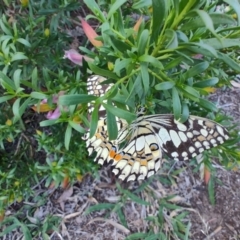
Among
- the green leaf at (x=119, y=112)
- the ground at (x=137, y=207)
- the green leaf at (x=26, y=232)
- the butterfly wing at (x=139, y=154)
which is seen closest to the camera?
the green leaf at (x=119, y=112)

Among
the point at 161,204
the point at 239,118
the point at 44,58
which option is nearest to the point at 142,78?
the point at 44,58

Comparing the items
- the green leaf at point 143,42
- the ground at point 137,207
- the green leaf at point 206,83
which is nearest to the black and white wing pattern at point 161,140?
the green leaf at point 206,83

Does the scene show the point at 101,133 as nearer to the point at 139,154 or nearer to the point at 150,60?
the point at 139,154

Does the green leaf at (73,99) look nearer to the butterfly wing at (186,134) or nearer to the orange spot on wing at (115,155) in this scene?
the butterfly wing at (186,134)

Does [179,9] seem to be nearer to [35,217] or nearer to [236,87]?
[35,217]

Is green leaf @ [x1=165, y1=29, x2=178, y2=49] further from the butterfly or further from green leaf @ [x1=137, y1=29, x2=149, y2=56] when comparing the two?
the butterfly

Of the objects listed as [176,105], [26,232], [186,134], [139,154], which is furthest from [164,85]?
[26,232]
